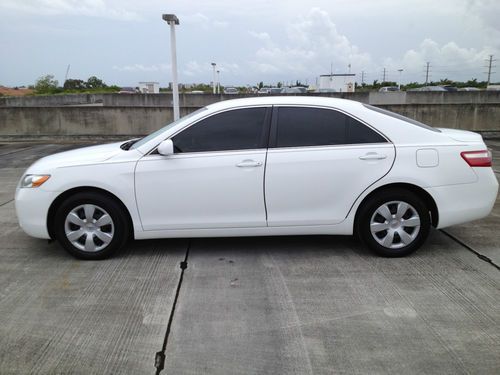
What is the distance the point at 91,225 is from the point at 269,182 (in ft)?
5.82

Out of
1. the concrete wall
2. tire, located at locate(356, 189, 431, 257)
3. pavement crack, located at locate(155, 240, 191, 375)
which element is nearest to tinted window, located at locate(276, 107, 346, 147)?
tire, located at locate(356, 189, 431, 257)

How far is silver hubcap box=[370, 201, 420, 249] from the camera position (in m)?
4.13

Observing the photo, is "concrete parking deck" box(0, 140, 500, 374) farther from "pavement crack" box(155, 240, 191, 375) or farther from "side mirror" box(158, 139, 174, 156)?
"side mirror" box(158, 139, 174, 156)

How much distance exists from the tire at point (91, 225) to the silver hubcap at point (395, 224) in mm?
2445

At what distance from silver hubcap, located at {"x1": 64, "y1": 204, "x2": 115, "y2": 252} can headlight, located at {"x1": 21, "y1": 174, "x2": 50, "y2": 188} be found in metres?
0.41

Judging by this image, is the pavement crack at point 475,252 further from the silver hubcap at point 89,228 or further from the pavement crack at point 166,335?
the silver hubcap at point 89,228

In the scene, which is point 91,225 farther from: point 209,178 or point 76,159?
point 209,178

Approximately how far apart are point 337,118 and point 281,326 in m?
2.12

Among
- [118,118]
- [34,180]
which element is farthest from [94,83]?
[34,180]

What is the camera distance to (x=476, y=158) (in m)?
4.14

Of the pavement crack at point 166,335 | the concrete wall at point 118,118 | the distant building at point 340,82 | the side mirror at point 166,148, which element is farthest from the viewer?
the distant building at point 340,82

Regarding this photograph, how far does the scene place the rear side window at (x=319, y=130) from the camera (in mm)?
4137

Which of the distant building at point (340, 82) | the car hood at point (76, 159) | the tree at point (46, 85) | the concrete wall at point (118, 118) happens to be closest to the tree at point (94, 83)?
the tree at point (46, 85)

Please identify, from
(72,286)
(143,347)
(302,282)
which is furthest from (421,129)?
(72,286)
